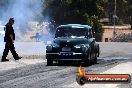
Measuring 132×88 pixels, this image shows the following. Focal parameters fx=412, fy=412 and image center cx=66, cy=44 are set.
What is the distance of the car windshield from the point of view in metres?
17.4

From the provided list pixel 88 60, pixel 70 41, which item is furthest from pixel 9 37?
pixel 88 60

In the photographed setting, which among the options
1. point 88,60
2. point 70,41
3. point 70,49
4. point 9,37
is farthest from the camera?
point 9,37

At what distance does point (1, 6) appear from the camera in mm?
62062

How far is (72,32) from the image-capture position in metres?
17.6

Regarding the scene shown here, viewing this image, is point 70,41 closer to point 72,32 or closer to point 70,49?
point 70,49

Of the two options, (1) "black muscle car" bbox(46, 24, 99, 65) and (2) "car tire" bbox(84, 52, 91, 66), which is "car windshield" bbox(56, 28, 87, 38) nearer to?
(1) "black muscle car" bbox(46, 24, 99, 65)

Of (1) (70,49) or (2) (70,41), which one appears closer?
(1) (70,49)

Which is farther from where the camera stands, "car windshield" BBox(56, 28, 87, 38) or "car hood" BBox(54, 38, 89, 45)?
"car windshield" BBox(56, 28, 87, 38)

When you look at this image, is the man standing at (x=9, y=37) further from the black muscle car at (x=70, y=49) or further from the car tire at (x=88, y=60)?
the car tire at (x=88, y=60)

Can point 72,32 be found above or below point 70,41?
above

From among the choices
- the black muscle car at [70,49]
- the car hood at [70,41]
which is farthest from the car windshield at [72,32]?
the car hood at [70,41]

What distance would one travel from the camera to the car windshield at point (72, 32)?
17.4 metres

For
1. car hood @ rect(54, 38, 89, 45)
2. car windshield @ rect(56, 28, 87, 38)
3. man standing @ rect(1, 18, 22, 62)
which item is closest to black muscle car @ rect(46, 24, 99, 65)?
car hood @ rect(54, 38, 89, 45)

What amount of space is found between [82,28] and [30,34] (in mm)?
45201
